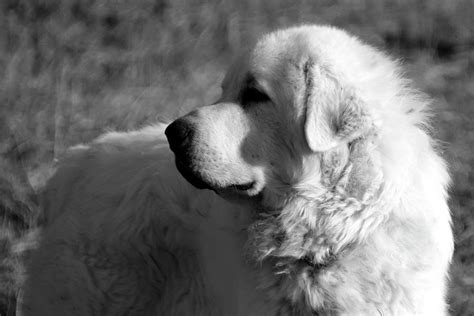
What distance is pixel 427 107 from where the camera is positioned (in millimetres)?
3713

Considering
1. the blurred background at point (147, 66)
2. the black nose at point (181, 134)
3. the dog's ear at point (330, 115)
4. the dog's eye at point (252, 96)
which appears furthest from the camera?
the blurred background at point (147, 66)

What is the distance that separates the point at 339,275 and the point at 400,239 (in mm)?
298

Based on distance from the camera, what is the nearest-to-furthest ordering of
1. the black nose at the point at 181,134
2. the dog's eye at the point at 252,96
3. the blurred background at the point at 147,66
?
the black nose at the point at 181,134, the dog's eye at the point at 252,96, the blurred background at the point at 147,66

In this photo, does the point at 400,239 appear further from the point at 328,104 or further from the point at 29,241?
the point at 29,241

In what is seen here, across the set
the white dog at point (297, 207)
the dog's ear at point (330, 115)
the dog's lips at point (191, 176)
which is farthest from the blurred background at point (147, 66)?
the dog's ear at point (330, 115)

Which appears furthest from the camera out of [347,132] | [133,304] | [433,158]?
[133,304]

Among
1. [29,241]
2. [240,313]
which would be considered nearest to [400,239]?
[240,313]

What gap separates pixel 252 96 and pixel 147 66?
4956 millimetres

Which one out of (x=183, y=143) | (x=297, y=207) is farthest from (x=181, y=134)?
(x=297, y=207)

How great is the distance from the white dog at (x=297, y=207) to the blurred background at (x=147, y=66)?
2209mm

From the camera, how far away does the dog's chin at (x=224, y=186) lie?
3.48 meters

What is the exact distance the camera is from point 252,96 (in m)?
3.58

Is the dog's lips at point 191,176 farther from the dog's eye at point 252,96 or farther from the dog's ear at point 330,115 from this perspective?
the dog's ear at point 330,115

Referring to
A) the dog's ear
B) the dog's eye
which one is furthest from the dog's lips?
the dog's ear
